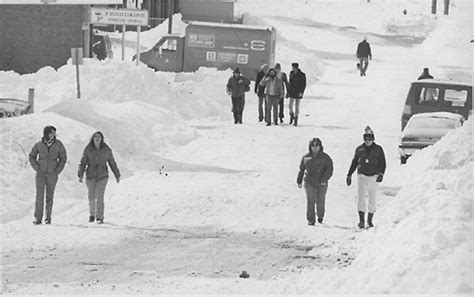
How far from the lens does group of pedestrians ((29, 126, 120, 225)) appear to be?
17578mm

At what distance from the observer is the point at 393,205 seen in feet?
43.5

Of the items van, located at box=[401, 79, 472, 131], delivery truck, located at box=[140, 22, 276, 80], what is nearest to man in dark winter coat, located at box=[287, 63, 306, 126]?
van, located at box=[401, 79, 472, 131]

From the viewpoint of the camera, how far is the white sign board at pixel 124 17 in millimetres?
35219

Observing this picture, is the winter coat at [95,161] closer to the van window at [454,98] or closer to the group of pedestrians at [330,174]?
the group of pedestrians at [330,174]

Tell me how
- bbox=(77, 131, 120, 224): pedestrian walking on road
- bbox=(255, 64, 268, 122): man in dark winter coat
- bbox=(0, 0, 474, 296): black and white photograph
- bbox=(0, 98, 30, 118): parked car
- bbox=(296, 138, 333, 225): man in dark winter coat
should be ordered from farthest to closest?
1. bbox=(255, 64, 268, 122): man in dark winter coat
2. bbox=(0, 98, 30, 118): parked car
3. bbox=(77, 131, 120, 224): pedestrian walking on road
4. bbox=(296, 138, 333, 225): man in dark winter coat
5. bbox=(0, 0, 474, 296): black and white photograph

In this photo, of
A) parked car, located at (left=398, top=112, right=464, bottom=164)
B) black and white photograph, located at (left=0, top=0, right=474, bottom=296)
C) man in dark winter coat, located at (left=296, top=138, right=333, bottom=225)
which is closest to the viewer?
black and white photograph, located at (left=0, top=0, right=474, bottom=296)

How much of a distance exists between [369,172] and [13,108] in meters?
10.9

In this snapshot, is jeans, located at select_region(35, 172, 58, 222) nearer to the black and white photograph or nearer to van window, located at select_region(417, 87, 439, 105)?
Answer: the black and white photograph

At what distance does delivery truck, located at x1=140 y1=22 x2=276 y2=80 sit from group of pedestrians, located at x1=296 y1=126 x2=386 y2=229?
25.3 m

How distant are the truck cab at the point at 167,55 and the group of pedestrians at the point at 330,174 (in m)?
26.6

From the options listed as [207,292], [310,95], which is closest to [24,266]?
[207,292]

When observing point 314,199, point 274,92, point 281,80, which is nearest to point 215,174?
point 314,199

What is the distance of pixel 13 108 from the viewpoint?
85.9 ft

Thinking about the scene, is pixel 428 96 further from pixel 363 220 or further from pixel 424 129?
pixel 363 220
